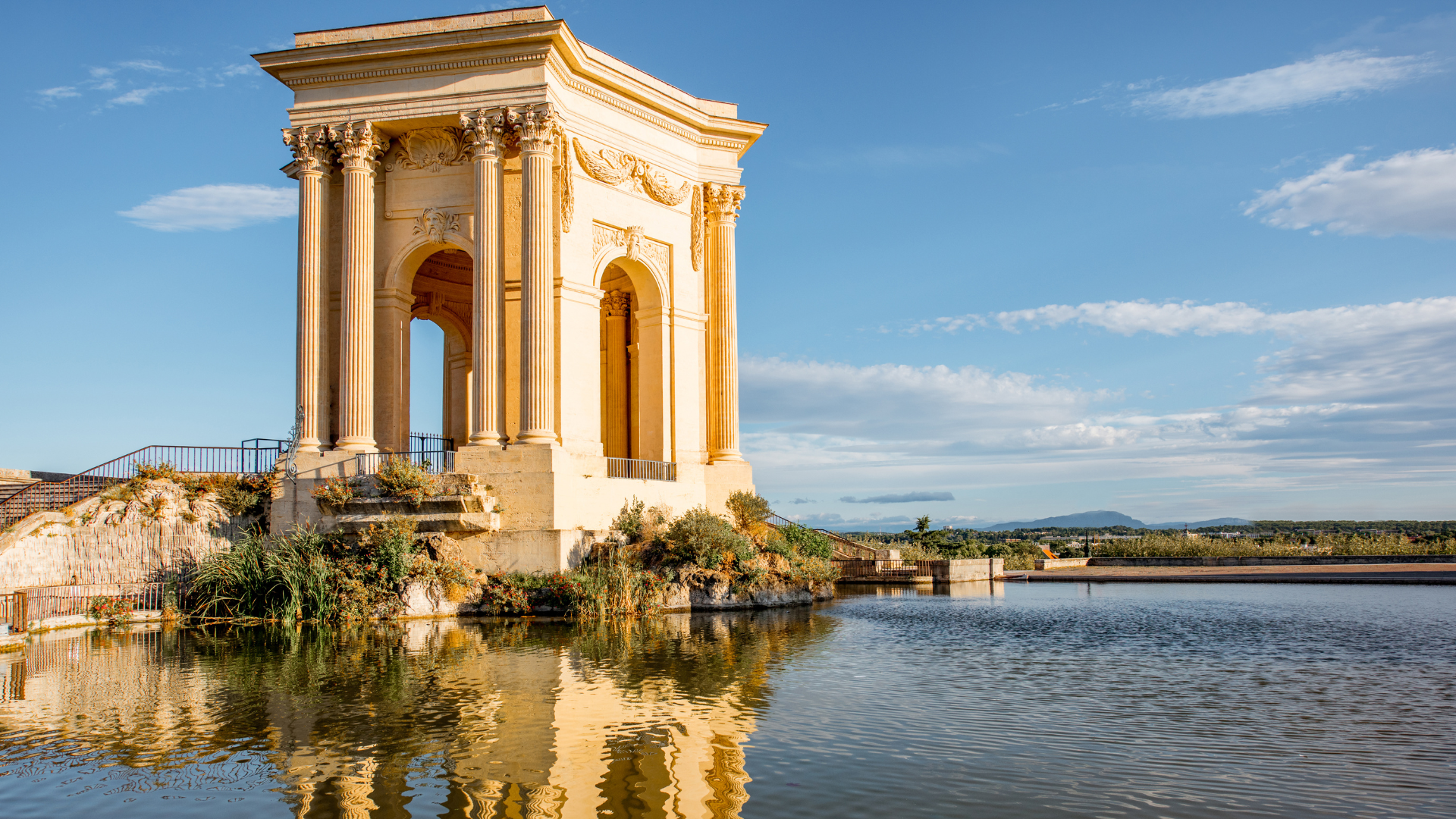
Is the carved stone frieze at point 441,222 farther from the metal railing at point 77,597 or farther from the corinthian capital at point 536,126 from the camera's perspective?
the metal railing at point 77,597

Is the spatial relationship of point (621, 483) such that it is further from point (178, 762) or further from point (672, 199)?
point (178, 762)

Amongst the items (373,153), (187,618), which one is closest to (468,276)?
(373,153)

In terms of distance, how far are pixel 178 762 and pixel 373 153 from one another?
2091 cm

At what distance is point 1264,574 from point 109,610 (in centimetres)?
2994

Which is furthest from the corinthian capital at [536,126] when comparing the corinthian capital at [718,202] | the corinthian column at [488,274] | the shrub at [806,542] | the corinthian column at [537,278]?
the shrub at [806,542]

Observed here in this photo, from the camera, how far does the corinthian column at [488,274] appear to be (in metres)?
24.9

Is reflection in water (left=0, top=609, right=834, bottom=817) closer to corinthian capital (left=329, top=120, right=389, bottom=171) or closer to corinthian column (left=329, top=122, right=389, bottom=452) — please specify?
corinthian column (left=329, top=122, right=389, bottom=452)

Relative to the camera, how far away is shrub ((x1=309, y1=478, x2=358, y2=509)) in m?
23.6

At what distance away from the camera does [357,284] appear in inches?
1019

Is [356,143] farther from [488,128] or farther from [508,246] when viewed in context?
[508,246]

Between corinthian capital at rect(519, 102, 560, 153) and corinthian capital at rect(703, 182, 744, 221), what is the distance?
7.20 meters

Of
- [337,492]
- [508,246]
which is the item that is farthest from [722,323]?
[337,492]

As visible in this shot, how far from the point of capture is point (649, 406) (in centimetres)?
3072

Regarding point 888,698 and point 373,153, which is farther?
point 373,153
